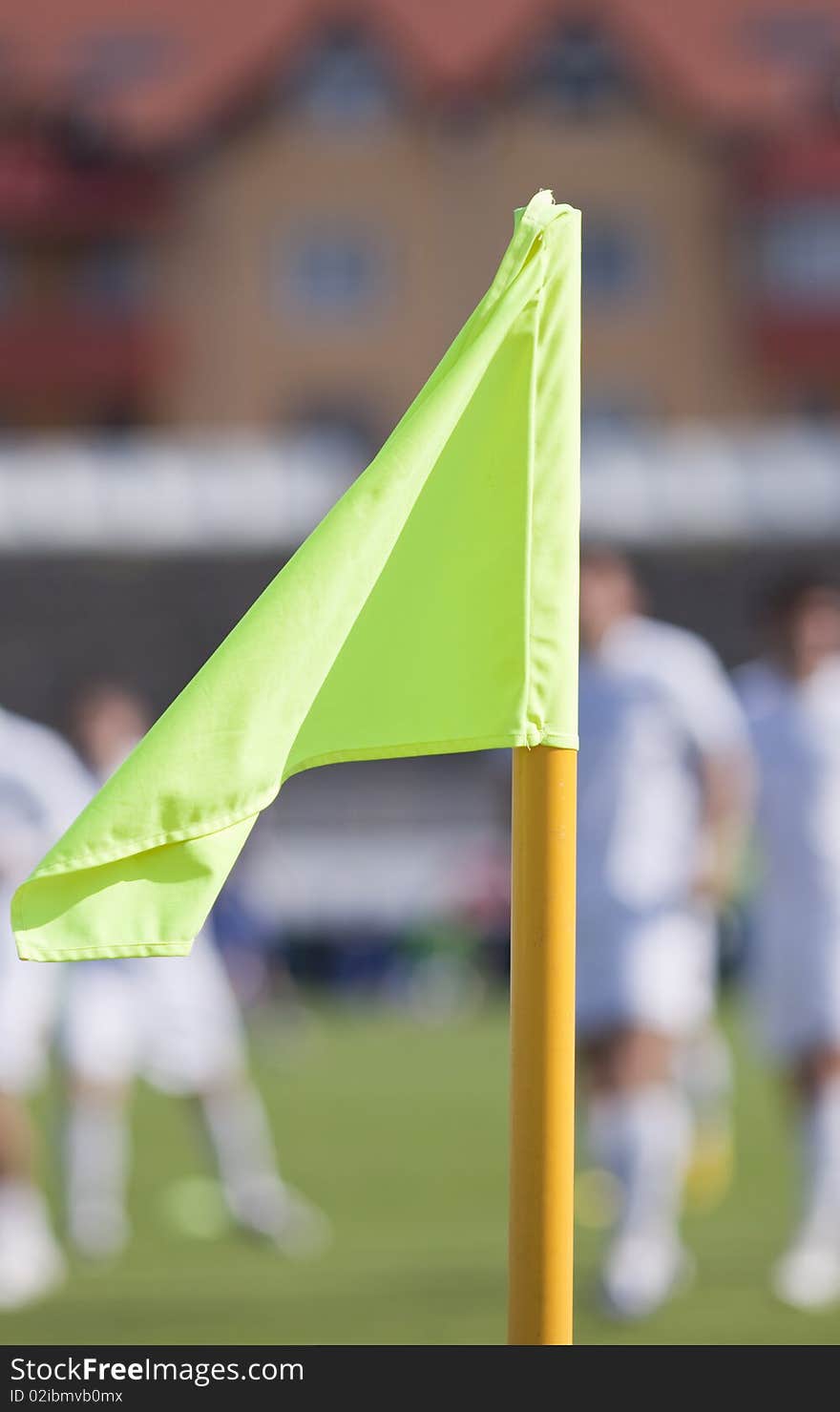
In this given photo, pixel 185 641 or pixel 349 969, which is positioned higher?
pixel 185 641

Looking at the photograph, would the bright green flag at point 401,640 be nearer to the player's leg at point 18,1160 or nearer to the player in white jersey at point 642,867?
the player in white jersey at point 642,867

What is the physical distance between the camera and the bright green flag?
2.50 metres

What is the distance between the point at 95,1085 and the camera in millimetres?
7625

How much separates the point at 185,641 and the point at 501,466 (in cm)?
2086

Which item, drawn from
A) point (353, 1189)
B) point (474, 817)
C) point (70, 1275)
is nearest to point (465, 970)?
point (474, 817)

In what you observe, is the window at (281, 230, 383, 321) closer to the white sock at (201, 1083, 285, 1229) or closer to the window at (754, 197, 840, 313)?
the window at (754, 197, 840, 313)

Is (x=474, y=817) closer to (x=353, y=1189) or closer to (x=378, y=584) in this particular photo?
(x=353, y=1189)

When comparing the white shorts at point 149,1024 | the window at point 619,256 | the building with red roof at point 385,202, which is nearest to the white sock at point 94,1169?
the white shorts at point 149,1024

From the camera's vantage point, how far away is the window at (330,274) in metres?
35.4

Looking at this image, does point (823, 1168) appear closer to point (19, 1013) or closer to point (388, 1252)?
point (388, 1252)

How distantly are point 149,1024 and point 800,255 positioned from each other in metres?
29.4

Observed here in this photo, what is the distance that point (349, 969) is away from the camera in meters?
21.2

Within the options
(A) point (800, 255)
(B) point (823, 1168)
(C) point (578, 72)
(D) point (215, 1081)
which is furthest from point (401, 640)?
(C) point (578, 72)
